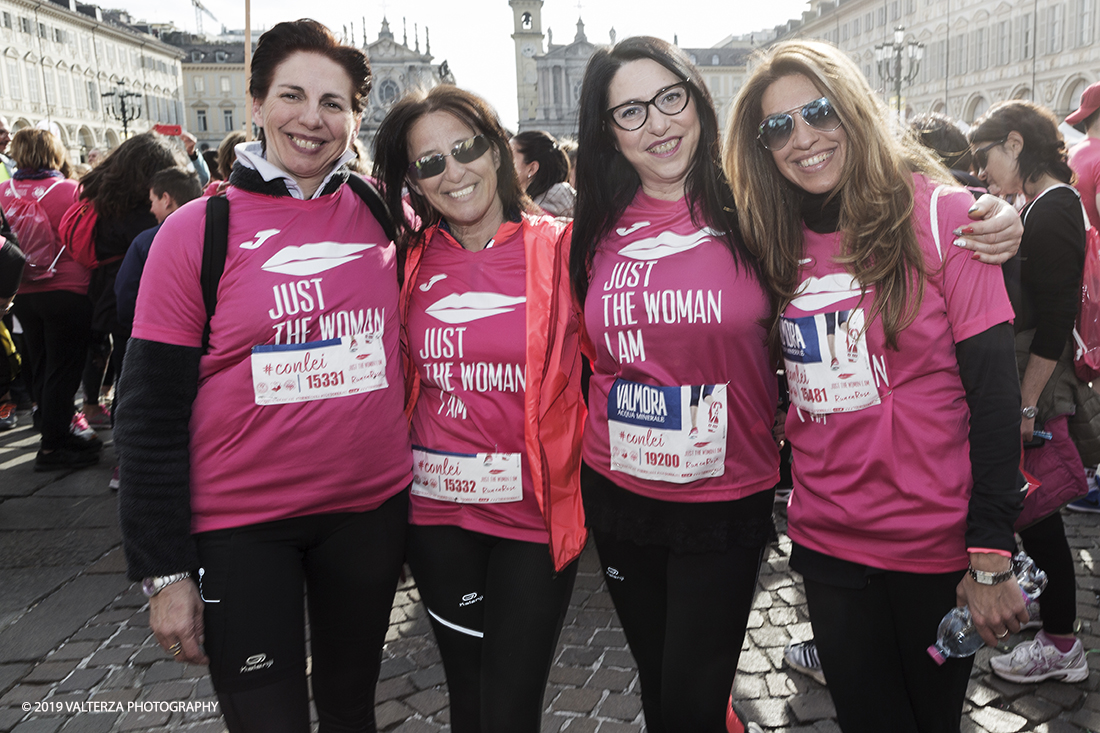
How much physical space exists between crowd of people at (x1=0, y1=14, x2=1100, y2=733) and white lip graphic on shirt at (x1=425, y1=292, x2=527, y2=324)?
0.4 inches

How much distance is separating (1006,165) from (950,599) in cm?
247

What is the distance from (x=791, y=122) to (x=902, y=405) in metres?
0.76

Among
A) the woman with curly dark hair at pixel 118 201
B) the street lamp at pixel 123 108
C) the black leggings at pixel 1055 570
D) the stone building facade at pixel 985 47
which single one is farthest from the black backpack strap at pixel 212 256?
the street lamp at pixel 123 108

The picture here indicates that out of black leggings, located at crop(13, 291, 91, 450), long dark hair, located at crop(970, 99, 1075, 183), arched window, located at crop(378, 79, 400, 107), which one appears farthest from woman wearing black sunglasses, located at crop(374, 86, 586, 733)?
arched window, located at crop(378, 79, 400, 107)

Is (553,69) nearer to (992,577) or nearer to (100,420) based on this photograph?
(100,420)

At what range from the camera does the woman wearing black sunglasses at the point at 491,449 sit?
2.27 m

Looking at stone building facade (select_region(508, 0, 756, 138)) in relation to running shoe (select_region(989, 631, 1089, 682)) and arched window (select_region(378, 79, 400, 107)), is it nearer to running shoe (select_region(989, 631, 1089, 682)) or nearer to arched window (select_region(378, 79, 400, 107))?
arched window (select_region(378, 79, 400, 107))

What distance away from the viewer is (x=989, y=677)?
129 inches

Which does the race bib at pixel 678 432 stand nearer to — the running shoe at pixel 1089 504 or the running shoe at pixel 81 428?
the running shoe at pixel 1089 504

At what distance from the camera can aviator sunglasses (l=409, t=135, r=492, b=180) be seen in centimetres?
244

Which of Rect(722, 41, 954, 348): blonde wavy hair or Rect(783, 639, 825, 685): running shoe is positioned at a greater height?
Rect(722, 41, 954, 348): blonde wavy hair

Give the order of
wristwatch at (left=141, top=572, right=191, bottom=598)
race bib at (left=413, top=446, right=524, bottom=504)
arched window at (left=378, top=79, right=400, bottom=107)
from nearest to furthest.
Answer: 1. wristwatch at (left=141, top=572, right=191, bottom=598)
2. race bib at (left=413, top=446, right=524, bottom=504)
3. arched window at (left=378, top=79, right=400, bottom=107)

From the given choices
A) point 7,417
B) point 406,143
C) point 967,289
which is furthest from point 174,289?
point 7,417

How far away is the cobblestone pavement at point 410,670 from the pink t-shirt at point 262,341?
143 centimetres
